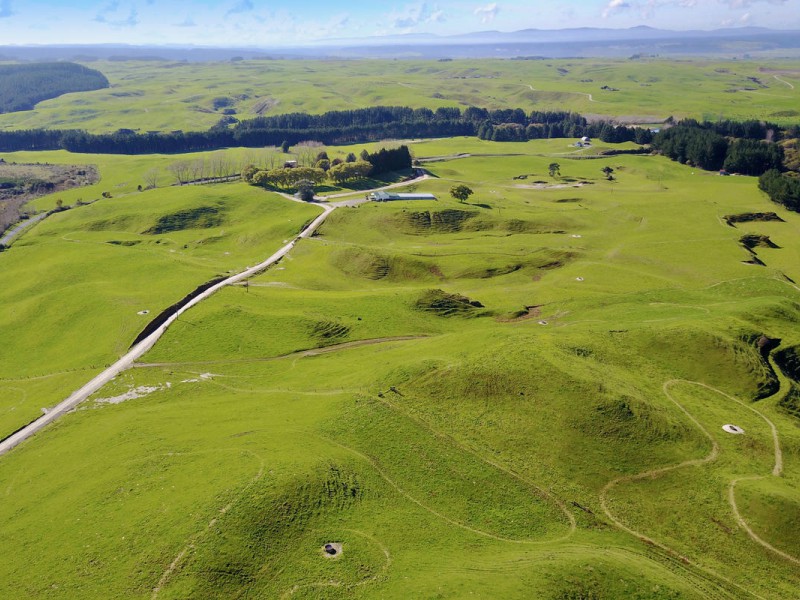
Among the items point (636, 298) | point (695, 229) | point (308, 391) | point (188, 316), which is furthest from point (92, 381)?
point (695, 229)

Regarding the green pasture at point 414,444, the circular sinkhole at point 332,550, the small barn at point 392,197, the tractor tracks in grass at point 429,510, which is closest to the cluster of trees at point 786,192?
the green pasture at point 414,444

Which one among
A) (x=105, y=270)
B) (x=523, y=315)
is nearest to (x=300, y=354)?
(x=523, y=315)

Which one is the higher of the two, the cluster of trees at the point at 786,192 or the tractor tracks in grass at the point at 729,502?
the cluster of trees at the point at 786,192

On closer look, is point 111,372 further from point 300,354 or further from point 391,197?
point 391,197

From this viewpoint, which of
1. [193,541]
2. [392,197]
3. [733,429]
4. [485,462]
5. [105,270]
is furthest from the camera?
[392,197]

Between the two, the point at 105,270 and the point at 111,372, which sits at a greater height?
the point at 105,270

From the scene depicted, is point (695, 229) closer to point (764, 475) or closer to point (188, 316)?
point (764, 475)

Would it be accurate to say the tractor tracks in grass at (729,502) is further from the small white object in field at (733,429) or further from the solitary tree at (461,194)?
the solitary tree at (461,194)

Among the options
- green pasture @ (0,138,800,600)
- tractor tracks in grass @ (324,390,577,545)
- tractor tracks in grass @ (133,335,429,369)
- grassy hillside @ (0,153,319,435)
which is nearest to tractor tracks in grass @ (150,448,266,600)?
green pasture @ (0,138,800,600)
